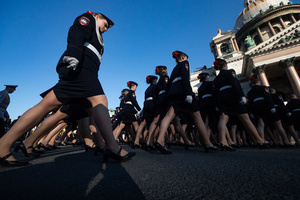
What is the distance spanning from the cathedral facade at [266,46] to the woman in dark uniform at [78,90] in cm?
2309

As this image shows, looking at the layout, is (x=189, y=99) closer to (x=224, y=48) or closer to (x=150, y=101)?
(x=150, y=101)

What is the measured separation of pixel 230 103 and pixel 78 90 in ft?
A: 10.7

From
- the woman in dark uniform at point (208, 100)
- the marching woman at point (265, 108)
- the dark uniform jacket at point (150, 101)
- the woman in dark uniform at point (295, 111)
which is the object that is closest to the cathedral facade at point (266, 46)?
the woman in dark uniform at point (295, 111)

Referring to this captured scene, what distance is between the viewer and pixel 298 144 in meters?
4.22

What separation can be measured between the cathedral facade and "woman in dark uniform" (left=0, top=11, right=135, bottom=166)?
23.1 meters

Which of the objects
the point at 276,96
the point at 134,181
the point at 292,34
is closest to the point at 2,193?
the point at 134,181

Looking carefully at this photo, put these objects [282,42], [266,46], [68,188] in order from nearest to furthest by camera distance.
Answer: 1. [68,188]
2. [282,42]
3. [266,46]

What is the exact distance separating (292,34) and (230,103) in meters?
25.3

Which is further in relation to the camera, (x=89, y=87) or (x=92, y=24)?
(x=92, y=24)

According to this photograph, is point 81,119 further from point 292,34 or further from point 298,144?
point 292,34

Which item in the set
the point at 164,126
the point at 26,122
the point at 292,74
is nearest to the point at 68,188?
the point at 26,122

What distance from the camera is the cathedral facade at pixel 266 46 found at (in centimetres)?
1991

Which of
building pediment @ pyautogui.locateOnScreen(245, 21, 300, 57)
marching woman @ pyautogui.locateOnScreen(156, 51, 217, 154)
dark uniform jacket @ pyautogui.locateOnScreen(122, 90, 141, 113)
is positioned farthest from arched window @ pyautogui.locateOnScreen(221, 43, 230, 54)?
marching woman @ pyautogui.locateOnScreen(156, 51, 217, 154)

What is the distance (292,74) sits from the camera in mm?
18719
